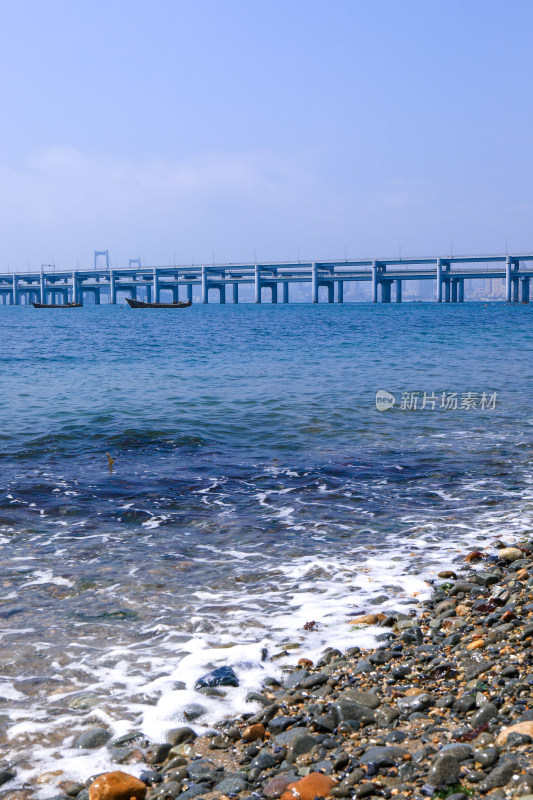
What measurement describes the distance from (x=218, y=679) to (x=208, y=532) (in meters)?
3.68

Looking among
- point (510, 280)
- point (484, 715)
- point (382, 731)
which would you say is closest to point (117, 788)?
point (382, 731)

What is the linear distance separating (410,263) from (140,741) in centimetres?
13883

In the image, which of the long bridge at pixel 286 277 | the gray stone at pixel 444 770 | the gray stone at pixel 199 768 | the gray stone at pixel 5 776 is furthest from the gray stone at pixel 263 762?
the long bridge at pixel 286 277

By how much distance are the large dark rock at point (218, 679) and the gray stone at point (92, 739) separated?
78 centimetres

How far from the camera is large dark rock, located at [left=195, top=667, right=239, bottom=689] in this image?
15.9 feet

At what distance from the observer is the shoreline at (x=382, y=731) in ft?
11.1

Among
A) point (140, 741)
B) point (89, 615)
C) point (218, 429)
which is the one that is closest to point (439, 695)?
point (140, 741)

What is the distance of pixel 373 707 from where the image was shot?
4.22 metres

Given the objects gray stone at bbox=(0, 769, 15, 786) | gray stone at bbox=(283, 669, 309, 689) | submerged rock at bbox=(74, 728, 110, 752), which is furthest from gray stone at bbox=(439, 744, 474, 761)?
gray stone at bbox=(0, 769, 15, 786)

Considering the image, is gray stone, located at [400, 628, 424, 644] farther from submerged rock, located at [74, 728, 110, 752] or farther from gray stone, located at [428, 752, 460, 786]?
submerged rock, located at [74, 728, 110, 752]

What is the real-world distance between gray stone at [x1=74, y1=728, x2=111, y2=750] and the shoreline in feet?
0.04

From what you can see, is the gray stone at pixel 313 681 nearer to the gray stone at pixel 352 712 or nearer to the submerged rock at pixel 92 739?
the gray stone at pixel 352 712

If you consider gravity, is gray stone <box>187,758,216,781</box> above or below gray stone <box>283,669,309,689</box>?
above

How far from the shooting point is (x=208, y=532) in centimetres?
852
